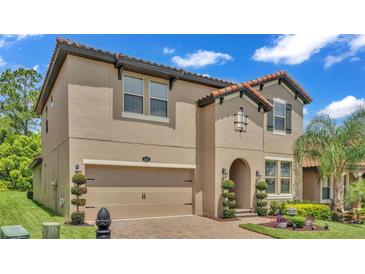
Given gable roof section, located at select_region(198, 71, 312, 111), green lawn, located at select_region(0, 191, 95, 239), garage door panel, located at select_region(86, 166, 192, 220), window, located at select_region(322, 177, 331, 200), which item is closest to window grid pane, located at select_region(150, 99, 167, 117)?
gable roof section, located at select_region(198, 71, 312, 111)

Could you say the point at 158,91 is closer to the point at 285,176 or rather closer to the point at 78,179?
the point at 78,179

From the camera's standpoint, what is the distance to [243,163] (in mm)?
13594

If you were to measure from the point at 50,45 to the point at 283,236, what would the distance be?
29.5ft

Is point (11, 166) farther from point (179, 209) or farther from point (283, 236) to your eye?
point (283, 236)

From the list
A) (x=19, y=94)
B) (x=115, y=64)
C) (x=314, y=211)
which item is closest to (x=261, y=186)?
(x=314, y=211)

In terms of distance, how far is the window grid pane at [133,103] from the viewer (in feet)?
A: 36.8

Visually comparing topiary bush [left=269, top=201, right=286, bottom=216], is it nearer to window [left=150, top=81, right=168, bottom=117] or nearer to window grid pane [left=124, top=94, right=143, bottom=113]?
window [left=150, top=81, right=168, bottom=117]

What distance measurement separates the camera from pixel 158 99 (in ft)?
39.1

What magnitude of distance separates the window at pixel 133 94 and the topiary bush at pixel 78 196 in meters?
2.90

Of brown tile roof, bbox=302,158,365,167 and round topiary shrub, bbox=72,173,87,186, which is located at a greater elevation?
brown tile roof, bbox=302,158,365,167

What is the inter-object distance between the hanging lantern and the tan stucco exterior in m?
0.18

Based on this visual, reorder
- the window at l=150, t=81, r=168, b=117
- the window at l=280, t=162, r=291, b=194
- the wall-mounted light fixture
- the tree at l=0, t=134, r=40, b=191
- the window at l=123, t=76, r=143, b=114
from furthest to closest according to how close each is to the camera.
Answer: the tree at l=0, t=134, r=40, b=191 → the window at l=280, t=162, r=291, b=194 → the wall-mounted light fixture → the window at l=150, t=81, r=168, b=117 → the window at l=123, t=76, r=143, b=114

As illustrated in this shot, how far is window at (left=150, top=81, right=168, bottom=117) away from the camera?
1179cm
